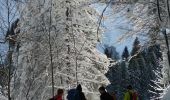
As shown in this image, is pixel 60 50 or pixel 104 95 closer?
pixel 104 95

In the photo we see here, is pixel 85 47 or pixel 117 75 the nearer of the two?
pixel 85 47

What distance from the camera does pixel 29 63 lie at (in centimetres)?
2930

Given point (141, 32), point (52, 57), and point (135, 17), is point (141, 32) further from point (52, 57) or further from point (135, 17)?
point (52, 57)

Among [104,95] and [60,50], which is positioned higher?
[60,50]

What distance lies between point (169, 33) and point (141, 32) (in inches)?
76.1

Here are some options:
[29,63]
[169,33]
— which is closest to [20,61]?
[29,63]

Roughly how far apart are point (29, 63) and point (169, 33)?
11273 mm

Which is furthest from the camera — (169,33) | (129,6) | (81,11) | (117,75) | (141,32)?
(117,75)

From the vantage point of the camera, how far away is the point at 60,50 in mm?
28188

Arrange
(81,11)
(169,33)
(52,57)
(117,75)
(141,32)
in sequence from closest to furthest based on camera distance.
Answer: (141,32)
(169,33)
(52,57)
(81,11)
(117,75)

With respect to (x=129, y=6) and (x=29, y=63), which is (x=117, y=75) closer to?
(x=29, y=63)

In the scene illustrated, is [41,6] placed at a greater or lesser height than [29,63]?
greater

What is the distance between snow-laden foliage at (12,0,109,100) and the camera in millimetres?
28047

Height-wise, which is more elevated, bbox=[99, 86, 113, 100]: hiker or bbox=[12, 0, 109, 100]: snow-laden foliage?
bbox=[12, 0, 109, 100]: snow-laden foliage
